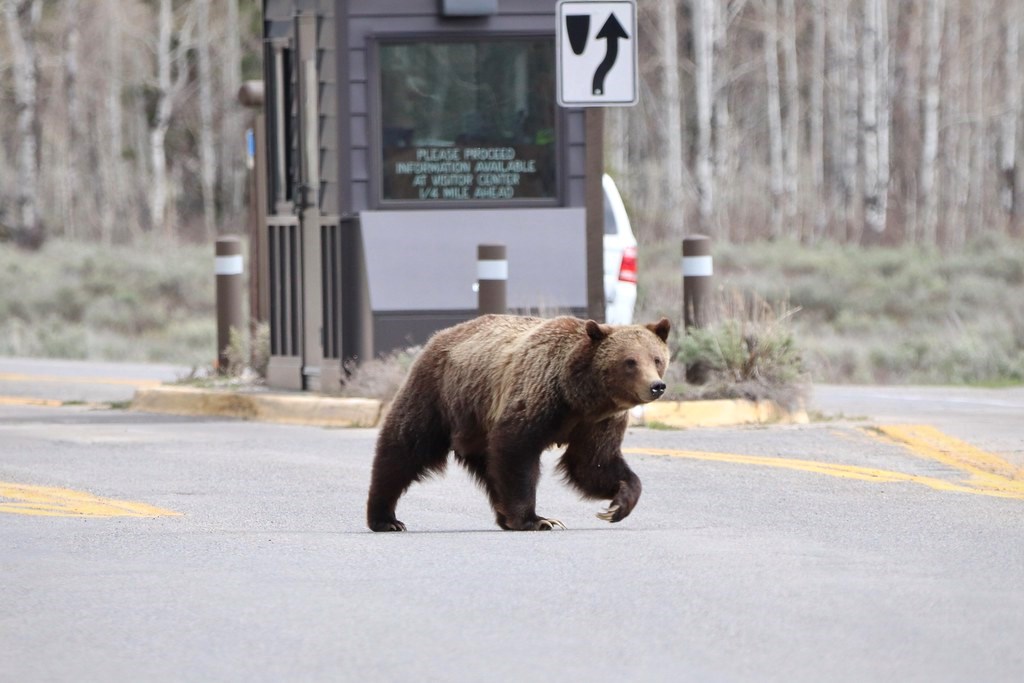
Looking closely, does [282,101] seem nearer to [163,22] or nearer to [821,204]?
[163,22]

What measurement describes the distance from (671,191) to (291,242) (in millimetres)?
27149

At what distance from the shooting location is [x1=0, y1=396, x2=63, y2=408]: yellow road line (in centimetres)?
1594

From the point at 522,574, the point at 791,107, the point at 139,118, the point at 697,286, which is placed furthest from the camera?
the point at 139,118

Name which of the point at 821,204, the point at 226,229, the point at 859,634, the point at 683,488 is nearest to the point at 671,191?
the point at 821,204

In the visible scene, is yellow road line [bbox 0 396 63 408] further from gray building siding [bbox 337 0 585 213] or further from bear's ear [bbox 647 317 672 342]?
bear's ear [bbox 647 317 672 342]

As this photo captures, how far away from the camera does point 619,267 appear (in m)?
17.4

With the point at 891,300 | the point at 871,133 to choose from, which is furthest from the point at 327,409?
the point at 871,133

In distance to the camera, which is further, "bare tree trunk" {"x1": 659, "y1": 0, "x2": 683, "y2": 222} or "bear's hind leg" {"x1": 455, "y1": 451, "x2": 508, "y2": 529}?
"bare tree trunk" {"x1": 659, "y1": 0, "x2": 683, "y2": 222}

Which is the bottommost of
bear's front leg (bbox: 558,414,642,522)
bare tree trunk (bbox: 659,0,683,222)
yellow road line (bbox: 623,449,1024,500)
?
yellow road line (bbox: 623,449,1024,500)

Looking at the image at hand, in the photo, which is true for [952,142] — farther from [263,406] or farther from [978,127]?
[263,406]

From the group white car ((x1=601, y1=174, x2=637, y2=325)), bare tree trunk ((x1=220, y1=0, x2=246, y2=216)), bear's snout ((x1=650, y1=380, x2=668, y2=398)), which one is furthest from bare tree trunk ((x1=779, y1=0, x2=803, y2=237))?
bear's snout ((x1=650, y1=380, x2=668, y2=398))

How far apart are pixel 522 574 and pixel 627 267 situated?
10.7 m

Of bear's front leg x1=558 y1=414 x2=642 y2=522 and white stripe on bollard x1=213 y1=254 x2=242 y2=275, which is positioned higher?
white stripe on bollard x1=213 y1=254 x2=242 y2=275

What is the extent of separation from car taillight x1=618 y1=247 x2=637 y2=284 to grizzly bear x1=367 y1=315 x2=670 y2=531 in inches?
351
